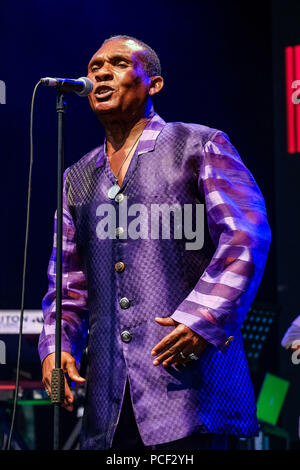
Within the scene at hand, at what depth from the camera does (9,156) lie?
16.2 ft

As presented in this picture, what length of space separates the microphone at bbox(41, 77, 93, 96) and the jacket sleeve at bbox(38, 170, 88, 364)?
15.8 inches

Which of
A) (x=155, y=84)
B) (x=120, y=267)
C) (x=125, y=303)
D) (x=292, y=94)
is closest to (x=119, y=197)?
(x=120, y=267)

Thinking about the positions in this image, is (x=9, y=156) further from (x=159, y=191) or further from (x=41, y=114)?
(x=159, y=191)

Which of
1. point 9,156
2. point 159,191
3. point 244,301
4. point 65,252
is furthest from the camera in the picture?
point 9,156

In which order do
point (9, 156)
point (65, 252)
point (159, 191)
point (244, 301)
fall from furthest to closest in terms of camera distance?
point (9, 156), point (65, 252), point (159, 191), point (244, 301)

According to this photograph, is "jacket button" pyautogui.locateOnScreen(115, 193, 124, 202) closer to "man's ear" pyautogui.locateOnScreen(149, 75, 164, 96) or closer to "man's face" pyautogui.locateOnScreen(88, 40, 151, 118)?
"man's face" pyautogui.locateOnScreen(88, 40, 151, 118)

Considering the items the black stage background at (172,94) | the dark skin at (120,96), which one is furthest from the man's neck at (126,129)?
the black stage background at (172,94)

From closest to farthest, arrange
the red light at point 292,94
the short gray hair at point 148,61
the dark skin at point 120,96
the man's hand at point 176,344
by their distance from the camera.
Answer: the man's hand at point 176,344
the dark skin at point 120,96
the short gray hair at point 148,61
the red light at point 292,94

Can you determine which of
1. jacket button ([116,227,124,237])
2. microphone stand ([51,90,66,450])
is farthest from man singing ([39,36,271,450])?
microphone stand ([51,90,66,450])

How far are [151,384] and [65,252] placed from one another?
1.91 feet

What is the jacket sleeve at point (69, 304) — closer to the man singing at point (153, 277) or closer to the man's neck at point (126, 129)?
the man singing at point (153, 277)

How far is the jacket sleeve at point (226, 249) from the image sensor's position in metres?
2.17

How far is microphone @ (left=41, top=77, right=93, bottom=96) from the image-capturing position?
2.38m

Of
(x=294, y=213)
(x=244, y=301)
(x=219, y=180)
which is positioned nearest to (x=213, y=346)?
(x=244, y=301)
